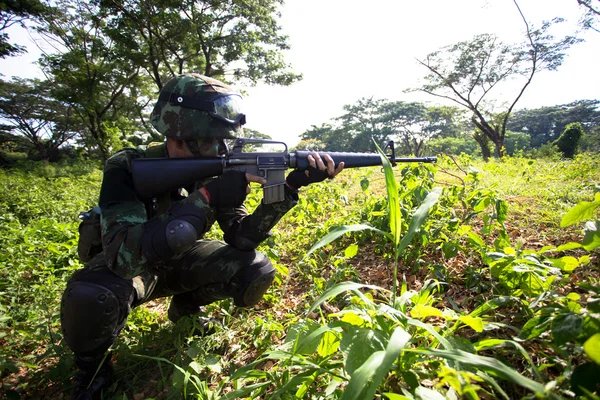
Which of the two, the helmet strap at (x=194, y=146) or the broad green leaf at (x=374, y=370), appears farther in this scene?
the helmet strap at (x=194, y=146)

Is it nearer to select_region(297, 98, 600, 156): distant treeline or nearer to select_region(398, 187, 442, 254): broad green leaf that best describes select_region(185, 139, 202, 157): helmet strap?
select_region(398, 187, 442, 254): broad green leaf

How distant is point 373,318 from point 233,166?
1.45m

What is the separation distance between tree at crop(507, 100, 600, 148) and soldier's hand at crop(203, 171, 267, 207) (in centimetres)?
5764

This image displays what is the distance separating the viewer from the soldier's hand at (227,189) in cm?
195

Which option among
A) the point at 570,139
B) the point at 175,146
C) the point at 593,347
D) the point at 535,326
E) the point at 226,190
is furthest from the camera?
the point at 570,139

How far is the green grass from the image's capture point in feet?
3.42

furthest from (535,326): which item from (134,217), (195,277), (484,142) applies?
(484,142)

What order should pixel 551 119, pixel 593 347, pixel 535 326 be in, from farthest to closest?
1. pixel 551 119
2. pixel 535 326
3. pixel 593 347

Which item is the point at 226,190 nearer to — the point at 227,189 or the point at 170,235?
the point at 227,189

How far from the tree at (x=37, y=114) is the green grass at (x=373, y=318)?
83.5 feet

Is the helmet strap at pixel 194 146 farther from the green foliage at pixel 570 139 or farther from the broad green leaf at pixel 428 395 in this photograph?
the green foliage at pixel 570 139

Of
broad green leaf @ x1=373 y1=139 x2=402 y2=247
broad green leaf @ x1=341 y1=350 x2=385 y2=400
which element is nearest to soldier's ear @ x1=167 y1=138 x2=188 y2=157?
broad green leaf @ x1=373 y1=139 x2=402 y2=247

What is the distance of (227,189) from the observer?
197 cm

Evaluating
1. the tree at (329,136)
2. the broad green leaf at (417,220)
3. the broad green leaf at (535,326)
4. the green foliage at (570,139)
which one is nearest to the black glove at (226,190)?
the broad green leaf at (417,220)
